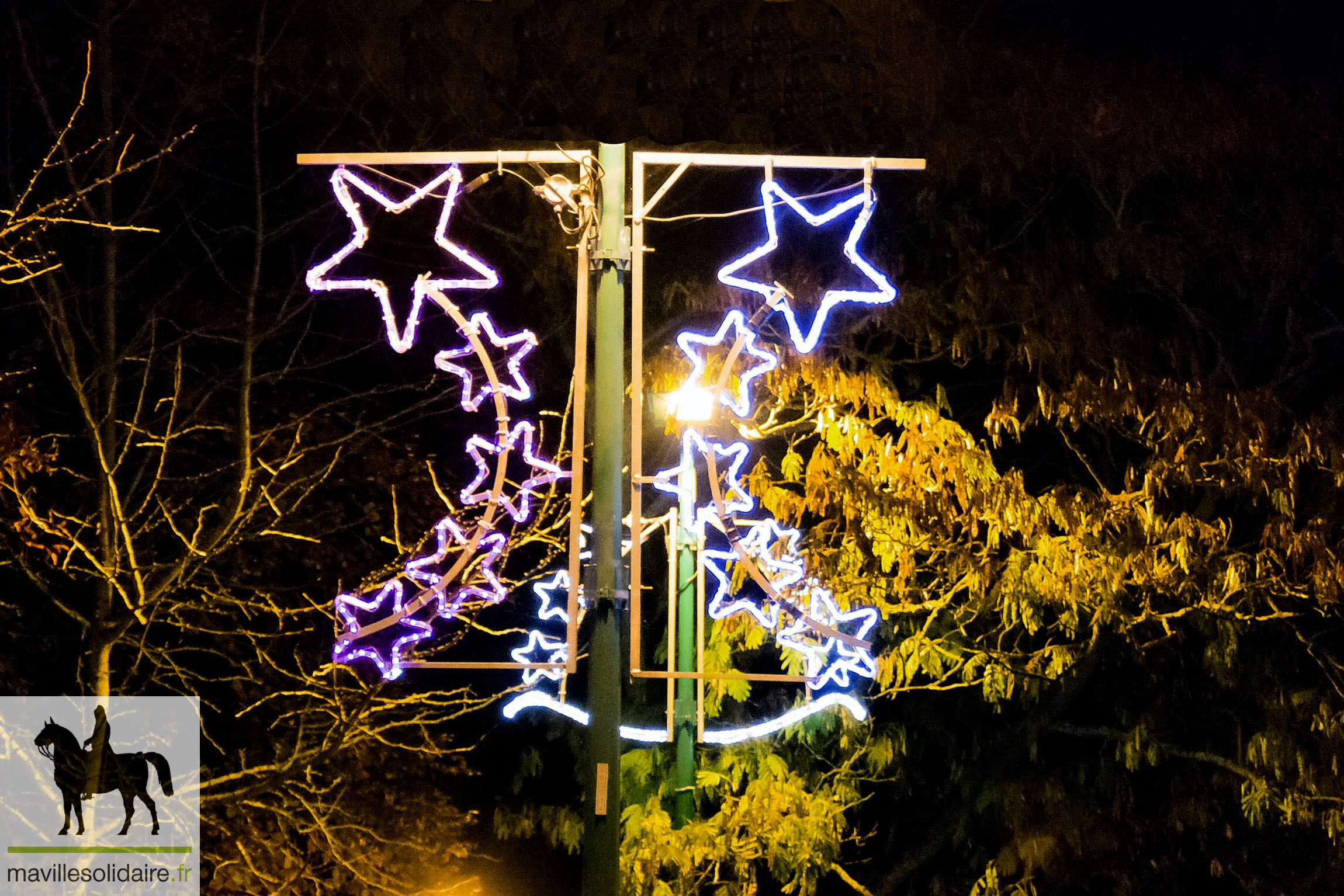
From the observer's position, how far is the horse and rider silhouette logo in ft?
30.6

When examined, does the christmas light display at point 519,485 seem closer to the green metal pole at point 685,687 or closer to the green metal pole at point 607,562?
the green metal pole at point 607,562

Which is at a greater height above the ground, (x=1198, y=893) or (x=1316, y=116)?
(x=1316, y=116)

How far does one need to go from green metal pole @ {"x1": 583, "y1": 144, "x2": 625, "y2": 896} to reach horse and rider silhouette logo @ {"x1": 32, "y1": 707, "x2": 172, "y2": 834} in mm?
5671

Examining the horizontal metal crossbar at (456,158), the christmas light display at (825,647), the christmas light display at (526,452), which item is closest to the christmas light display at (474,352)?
the christmas light display at (526,452)

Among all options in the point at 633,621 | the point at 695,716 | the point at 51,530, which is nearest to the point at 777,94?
the point at 633,621

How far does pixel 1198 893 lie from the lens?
1352cm

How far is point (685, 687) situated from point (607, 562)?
415cm

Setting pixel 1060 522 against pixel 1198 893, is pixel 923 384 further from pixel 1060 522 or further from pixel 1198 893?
pixel 1198 893

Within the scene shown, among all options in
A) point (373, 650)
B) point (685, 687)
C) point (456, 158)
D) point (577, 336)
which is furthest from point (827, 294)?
point (685, 687)

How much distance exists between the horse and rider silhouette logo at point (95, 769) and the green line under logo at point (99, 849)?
0.12 meters

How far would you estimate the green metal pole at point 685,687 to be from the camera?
8.09 meters

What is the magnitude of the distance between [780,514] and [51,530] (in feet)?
16.5

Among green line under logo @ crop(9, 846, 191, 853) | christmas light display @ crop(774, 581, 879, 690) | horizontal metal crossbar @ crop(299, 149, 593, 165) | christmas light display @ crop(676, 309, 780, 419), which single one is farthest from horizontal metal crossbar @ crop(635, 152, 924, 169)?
green line under logo @ crop(9, 846, 191, 853)

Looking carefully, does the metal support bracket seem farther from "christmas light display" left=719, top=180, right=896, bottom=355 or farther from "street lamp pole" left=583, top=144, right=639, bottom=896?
"christmas light display" left=719, top=180, right=896, bottom=355
